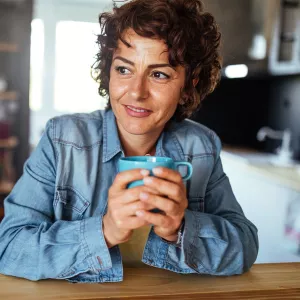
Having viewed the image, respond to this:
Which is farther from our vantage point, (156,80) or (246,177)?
(246,177)

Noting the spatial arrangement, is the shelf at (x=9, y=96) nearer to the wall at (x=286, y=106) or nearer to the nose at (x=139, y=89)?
A: the wall at (x=286, y=106)

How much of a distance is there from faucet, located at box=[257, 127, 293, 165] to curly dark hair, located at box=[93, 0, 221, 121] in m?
1.89

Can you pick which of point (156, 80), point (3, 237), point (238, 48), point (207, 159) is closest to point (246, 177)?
point (238, 48)

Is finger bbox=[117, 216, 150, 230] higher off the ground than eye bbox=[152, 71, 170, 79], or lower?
lower

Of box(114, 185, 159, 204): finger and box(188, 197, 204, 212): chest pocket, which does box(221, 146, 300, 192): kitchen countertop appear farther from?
box(114, 185, 159, 204): finger

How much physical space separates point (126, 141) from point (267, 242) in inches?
65.8

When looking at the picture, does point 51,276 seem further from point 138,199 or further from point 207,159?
point 207,159

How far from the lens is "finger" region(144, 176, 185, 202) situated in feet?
2.44

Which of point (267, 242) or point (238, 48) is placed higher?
point (238, 48)

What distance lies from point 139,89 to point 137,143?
0.20 metres

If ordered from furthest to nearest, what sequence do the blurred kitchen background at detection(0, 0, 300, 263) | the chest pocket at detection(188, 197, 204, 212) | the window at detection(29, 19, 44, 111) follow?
the window at detection(29, 19, 44, 111) < the blurred kitchen background at detection(0, 0, 300, 263) < the chest pocket at detection(188, 197, 204, 212)

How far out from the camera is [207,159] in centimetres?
121

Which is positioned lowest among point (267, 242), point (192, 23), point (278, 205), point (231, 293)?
point (267, 242)

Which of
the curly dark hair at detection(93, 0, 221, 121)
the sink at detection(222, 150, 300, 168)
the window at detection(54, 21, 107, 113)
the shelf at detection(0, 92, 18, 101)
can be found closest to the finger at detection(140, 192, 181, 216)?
the curly dark hair at detection(93, 0, 221, 121)
